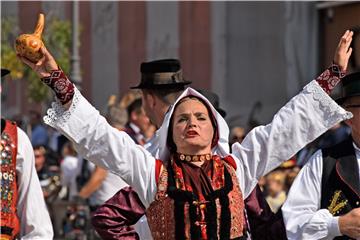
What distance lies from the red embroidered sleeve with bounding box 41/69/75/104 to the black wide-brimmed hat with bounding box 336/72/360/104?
4.67 ft

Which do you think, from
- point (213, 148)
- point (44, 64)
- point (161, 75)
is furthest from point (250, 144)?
point (161, 75)

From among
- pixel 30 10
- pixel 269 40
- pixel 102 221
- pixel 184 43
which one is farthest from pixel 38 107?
pixel 102 221

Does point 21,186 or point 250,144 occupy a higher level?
point 250,144

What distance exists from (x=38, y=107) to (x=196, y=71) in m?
6.03

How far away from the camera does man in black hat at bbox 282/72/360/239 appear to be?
561 centimetres

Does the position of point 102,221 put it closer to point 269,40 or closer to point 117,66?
point 269,40

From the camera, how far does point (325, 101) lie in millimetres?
5504

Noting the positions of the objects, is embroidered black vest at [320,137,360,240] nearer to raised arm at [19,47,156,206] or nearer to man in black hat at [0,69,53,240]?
raised arm at [19,47,156,206]

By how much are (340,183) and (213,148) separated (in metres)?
0.64

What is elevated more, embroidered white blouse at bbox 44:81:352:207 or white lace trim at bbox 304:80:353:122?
white lace trim at bbox 304:80:353:122

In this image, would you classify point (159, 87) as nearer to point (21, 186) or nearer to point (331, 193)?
point (21, 186)

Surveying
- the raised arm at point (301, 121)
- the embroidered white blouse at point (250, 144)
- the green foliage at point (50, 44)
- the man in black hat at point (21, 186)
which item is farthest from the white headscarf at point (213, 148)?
the green foliage at point (50, 44)

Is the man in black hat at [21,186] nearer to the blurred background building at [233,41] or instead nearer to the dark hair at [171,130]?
the dark hair at [171,130]

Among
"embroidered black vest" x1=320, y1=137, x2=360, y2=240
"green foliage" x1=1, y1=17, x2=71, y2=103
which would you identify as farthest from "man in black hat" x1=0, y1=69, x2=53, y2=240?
"green foliage" x1=1, y1=17, x2=71, y2=103
